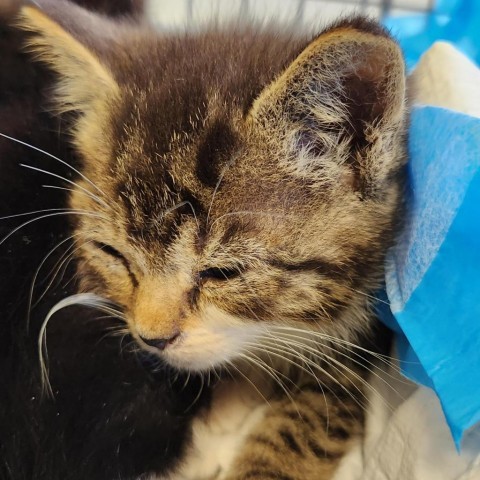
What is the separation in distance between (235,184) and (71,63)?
1.20ft

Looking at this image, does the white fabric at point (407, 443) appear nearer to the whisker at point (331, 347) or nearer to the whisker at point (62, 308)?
the whisker at point (331, 347)

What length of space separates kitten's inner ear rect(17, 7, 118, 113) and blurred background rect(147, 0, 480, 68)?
31 centimetres

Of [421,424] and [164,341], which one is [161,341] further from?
[421,424]

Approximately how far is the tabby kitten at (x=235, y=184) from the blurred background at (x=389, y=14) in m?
0.35

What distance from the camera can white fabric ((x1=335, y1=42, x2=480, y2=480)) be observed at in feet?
2.91

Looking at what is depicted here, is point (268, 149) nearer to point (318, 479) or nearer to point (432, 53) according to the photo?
point (432, 53)

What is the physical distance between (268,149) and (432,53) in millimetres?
433

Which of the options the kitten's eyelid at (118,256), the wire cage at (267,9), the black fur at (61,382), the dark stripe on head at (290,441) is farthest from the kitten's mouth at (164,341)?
the wire cage at (267,9)

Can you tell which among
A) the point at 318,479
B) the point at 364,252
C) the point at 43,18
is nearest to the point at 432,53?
the point at 364,252

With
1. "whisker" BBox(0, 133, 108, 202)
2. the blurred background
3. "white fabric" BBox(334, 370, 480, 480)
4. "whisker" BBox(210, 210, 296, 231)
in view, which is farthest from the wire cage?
"white fabric" BBox(334, 370, 480, 480)

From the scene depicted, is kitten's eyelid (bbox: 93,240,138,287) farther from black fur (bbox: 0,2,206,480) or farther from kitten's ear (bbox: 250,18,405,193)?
kitten's ear (bbox: 250,18,405,193)

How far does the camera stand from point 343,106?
814 mm

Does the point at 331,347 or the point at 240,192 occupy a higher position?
the point at 240,192

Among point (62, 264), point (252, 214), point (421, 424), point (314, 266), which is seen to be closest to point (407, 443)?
point (421, 424)
